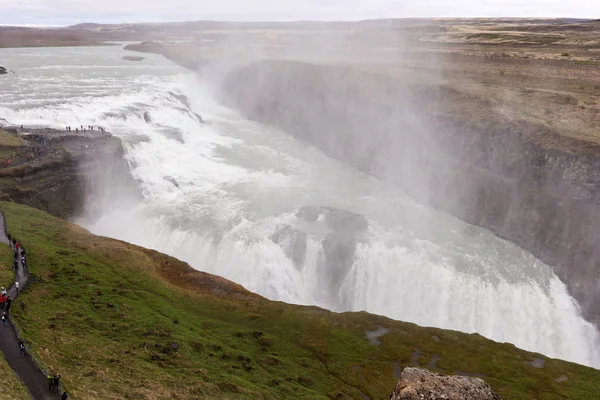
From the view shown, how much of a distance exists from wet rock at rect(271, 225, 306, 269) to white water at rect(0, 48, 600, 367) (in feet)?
2.03

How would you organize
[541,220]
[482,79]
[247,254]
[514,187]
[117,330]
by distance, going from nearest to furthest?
[117,330]
[247,254]
[541,220]
[514,187]
[482,79]

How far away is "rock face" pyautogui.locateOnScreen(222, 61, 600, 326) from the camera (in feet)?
133

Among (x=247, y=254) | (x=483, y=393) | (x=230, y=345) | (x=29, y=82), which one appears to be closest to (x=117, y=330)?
(x=230, y=345)

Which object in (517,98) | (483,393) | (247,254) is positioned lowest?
(247,254)

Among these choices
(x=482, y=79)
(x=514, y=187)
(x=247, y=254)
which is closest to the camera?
(x=247, y=254)

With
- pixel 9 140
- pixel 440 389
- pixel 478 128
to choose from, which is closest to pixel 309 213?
pixel 478 128

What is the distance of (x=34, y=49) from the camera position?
156750 mm

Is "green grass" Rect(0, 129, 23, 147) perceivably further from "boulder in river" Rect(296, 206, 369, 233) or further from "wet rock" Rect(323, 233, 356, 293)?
"wet rock" Rect(323, 233, 356, 293)

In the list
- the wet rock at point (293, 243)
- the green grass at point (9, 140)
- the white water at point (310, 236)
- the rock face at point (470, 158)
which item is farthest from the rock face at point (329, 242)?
the green grass at point (9, 140)

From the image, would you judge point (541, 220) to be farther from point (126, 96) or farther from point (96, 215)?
point (126, 96)

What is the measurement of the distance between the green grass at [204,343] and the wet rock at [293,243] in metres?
8.17

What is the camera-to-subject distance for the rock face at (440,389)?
11570 millimetres

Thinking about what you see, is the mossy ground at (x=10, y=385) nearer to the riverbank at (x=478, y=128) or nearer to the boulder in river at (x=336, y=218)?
the boulder in river at (x=336, y=218)

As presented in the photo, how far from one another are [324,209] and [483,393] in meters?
34.6
